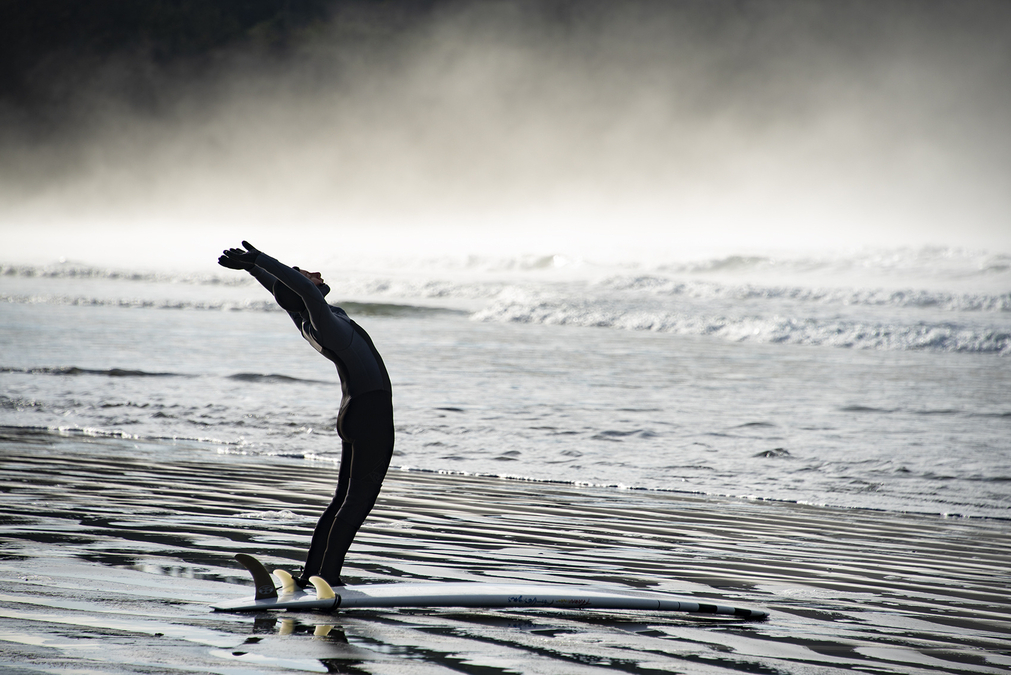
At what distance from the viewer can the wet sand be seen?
3.73 m

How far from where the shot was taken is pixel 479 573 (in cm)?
539

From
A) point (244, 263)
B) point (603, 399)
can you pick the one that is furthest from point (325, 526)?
point (603, 399)

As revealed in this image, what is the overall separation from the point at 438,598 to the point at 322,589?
1.86 ft

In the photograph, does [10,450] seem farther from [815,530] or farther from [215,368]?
[215,368]

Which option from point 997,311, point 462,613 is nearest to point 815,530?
point 462,613

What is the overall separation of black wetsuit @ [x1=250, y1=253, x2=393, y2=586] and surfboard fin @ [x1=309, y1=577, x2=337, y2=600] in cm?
20

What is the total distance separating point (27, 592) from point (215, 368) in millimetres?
16865

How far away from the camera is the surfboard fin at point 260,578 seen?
4316mm

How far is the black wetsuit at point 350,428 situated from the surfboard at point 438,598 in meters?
0.21

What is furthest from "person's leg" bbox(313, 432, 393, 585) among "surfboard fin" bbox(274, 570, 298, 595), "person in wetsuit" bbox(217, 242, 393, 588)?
"surfboard fin" bbox(274, 570, 298, 595)

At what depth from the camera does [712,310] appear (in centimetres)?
4744

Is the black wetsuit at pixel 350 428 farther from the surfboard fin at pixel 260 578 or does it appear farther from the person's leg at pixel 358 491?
the surfboard fin at pixel 260 578

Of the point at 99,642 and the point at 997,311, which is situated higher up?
the point at 997,311

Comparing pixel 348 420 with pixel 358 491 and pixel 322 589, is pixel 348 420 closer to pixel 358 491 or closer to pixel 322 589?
pixel 358 491
